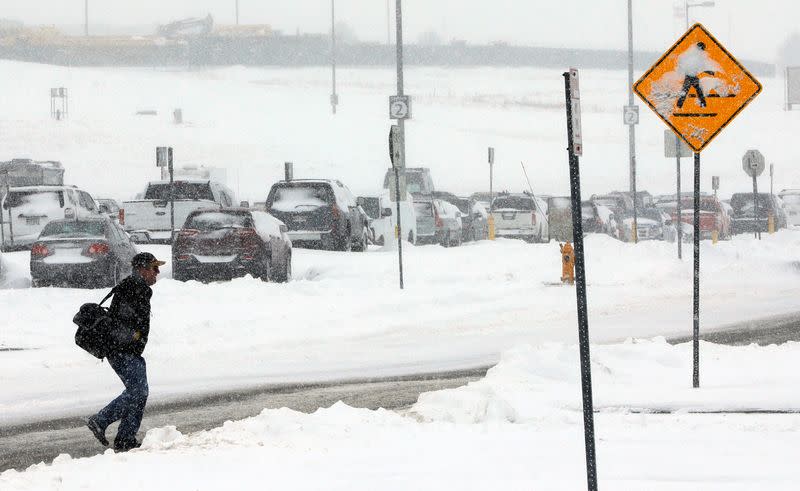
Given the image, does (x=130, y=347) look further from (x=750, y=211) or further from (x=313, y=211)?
(x=750, y=211)

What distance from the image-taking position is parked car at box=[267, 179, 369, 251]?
1178 inches

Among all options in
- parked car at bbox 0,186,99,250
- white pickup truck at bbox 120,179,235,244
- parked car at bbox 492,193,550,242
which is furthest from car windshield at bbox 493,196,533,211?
parked car at bbox 0,186,99,250

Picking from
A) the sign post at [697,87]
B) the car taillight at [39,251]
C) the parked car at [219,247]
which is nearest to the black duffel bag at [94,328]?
the sign post at [697,87]

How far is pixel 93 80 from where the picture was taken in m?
94.3

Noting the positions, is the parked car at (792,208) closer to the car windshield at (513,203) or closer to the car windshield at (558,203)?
the car windshield at (558,203)

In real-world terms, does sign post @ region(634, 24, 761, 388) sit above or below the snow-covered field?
above

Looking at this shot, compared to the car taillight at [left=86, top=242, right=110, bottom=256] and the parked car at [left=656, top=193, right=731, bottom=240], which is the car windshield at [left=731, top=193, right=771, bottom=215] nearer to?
the parked car at [left=656, top=193, right=731, bottom=240]

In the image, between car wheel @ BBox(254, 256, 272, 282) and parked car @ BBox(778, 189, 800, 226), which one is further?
parked car @ BBox(778, 189, 800, 226)

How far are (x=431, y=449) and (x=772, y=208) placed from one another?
4323 cm

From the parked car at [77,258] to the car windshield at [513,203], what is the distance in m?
20.3


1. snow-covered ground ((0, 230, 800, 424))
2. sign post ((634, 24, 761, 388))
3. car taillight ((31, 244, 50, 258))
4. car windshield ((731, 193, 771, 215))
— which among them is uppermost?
sign post ((634, 24, 761, 388))

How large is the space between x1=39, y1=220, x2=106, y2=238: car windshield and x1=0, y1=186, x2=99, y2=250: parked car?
5.85m

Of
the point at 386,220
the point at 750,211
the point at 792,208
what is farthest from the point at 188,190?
the point at 792,208

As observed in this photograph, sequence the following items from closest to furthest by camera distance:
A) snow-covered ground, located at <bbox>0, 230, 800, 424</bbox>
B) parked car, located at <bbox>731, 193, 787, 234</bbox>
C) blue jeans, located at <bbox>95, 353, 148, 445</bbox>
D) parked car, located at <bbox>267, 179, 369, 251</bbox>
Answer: blue jeans, located at <bbox>95, 353, 148, 445</bbox>
snow-covered ground, located at <bbox>0, 230, 800, 424</bbox>
parked car, located at <bbox>267, 179, 369, 251</bbox>
parked car, located at <bbox>731, 193, 787, 234</bbox>
